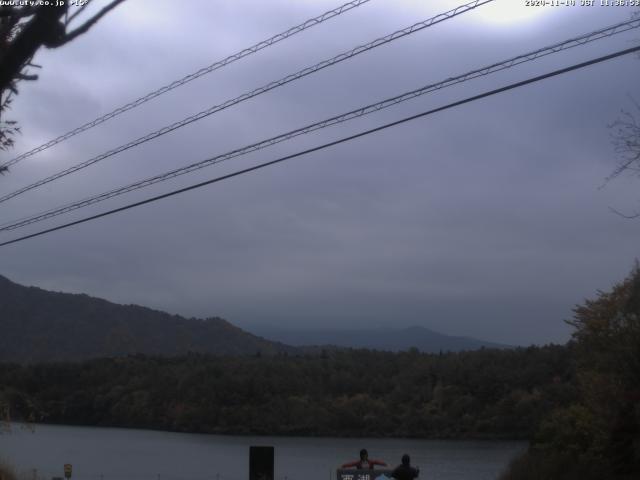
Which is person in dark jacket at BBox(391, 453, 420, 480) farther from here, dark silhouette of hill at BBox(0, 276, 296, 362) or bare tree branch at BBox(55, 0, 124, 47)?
dark silhouette of hill at BBox(0, 276, 296, 362)

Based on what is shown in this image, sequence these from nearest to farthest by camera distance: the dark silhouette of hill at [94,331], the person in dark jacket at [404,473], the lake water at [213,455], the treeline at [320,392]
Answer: the person in dark jacket at [404,473] → the lake water at [213,455] → the treeline at [320,392] → the dark silhouette of hill at [94,331]

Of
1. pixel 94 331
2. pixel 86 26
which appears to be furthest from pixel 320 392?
pixel 94 331

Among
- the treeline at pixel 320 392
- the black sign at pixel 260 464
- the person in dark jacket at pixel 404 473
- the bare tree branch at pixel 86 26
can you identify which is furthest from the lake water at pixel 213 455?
the bare tree branch at pixel 86 26

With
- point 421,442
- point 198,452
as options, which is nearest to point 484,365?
point 421,442

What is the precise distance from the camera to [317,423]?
165 ft

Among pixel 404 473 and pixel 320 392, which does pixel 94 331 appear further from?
pixel 404 473

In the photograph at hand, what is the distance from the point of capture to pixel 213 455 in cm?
3962

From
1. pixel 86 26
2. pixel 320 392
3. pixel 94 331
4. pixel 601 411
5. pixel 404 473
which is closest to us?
pixel 86 26

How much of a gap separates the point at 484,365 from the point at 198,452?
14.4 meters

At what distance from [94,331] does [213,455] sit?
60.6 m

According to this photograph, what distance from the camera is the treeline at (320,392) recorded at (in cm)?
3962

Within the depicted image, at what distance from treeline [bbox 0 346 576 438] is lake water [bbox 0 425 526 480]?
5.94ft

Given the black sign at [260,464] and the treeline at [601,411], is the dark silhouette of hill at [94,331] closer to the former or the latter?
the treeline at [601,411]

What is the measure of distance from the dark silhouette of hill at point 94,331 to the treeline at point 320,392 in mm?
20772
